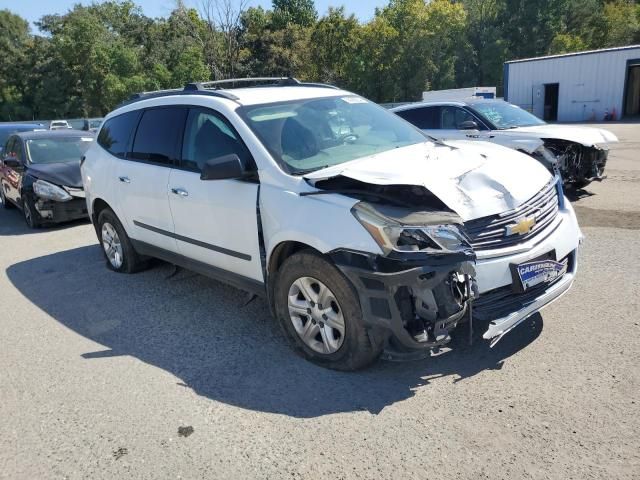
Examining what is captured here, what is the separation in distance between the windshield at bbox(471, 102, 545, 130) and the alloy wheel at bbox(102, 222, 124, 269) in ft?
20.9

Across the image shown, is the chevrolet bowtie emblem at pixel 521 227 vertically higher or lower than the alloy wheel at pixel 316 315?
higher

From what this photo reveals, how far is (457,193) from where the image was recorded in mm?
3426

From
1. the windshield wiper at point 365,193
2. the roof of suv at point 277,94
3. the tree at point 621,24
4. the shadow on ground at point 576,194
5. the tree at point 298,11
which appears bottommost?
the shadow on ground at point 576,194

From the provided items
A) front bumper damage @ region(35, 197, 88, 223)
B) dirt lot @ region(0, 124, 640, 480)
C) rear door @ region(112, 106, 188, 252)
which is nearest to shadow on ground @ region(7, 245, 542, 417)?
dirt lot @ region(0, 124, 640, 480)

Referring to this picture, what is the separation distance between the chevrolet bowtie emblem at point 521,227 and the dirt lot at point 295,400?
0.86 m

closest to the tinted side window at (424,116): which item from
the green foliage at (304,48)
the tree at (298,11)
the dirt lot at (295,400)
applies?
the dirt lot at (295,400)

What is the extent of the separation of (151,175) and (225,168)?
5.09ft

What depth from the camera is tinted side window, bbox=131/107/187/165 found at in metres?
4.81

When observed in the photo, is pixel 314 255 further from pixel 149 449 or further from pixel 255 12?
pixel 255 12

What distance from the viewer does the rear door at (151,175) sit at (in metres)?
4.86

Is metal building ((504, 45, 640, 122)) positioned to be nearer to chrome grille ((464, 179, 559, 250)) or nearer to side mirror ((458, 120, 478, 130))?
side mirror ((458, 120, 478, 130))

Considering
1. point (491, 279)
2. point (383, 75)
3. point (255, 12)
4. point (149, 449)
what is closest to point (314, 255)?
point (491, 279)

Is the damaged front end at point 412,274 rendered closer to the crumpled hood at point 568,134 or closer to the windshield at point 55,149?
the crumpled hood at point 568,134

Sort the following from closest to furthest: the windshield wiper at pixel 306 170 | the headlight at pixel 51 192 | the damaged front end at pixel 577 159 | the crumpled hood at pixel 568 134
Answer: the windshield wiper at pixel 306 170
the crumpled hood at pixel 568 134
the damaged front end at pixel 577 159
the headlight at pixel 51 192
